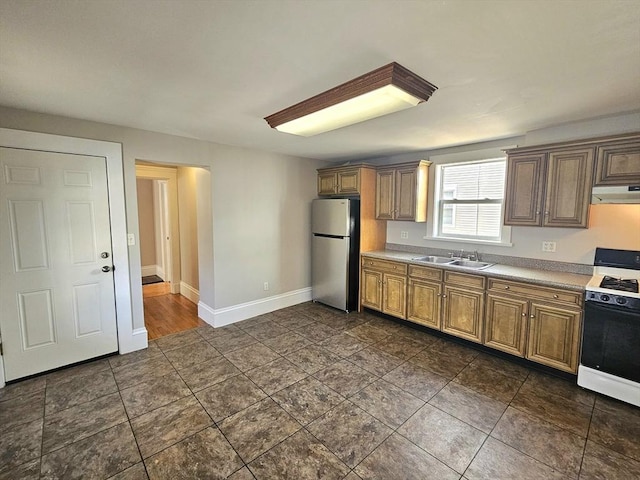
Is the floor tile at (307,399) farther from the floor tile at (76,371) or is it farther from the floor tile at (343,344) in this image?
the floor tile at (76,371)

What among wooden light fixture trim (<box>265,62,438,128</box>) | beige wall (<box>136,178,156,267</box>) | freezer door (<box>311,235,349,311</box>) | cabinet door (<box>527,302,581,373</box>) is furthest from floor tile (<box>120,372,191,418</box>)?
beige wall (<box>136,178,156,267</box>)

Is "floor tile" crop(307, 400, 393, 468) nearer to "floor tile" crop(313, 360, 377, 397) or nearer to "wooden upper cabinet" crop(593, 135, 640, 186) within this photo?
"floor tile" crop(313, 360, 377, 397)

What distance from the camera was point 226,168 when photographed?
12.4 feet

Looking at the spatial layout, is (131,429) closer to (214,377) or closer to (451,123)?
(214,377)

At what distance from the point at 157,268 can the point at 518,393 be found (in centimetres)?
683

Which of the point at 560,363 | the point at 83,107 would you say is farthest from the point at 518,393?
the point at 83,107

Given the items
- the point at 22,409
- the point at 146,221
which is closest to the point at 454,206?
the point at 22,409

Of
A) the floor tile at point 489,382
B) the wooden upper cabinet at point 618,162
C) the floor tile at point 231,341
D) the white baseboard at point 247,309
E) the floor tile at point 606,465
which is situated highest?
the wooden upper cabinet at point 618,162

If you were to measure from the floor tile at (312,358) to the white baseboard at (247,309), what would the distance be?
48.6 inches

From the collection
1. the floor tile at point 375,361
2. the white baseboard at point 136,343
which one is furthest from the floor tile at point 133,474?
the floor tile at point 375,361

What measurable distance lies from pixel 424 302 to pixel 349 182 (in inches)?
78.0

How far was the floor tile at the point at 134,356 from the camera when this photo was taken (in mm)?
2949

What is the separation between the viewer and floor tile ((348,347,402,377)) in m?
2.85

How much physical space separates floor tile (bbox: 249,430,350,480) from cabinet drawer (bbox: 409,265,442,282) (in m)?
2.23
